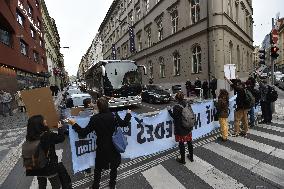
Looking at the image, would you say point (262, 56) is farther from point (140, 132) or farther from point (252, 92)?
point (140, 132)

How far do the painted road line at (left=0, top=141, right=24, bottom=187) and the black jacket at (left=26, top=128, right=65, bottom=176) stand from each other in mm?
2644

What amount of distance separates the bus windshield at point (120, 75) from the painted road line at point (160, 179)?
11.1 metres

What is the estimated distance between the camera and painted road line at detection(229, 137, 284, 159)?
7.03 meters

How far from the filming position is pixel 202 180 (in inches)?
217

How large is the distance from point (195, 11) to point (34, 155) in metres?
23.1

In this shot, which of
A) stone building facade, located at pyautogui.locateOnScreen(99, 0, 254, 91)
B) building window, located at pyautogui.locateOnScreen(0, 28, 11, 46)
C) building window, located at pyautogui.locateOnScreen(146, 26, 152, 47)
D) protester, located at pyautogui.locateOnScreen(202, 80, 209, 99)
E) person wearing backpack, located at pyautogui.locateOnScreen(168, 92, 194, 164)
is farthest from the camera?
building window, located at pyautogui.locateOnScreen(146, 26, 152, 47)

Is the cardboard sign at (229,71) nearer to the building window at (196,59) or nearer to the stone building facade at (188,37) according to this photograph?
the stone building facade at (188,37)

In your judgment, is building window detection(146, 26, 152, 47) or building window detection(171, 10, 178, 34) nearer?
building window detection(171, 10, 178, 34)

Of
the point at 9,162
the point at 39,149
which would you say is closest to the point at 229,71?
the point at 9,162

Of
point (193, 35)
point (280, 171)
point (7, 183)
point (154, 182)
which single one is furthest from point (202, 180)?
point (193, 35)

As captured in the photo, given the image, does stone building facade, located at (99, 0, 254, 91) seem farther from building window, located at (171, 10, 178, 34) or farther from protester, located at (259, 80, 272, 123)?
protester, located at (259, 80, 272, 123)

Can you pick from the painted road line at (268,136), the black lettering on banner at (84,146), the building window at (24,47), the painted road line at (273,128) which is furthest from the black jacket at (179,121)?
the building window at (24,47)

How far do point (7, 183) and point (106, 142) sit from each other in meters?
2.92

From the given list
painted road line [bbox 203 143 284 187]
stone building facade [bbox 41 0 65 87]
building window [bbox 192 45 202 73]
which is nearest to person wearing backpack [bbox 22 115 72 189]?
painted road line [bbox 203 143 284 187]
